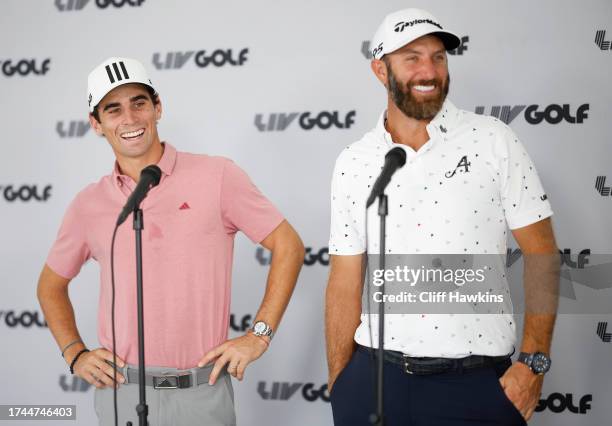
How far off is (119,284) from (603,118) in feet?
6.27

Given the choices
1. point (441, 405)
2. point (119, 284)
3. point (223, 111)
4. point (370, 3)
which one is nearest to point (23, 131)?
point (223, 111)

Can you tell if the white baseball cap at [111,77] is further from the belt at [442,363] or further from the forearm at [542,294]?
the forearm at [542,294]

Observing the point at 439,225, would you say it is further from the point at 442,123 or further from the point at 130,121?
the point at 130,121

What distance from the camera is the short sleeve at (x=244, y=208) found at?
6.34 feet

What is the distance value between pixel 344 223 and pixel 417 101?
1.28ft

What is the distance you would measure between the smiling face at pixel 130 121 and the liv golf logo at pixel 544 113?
A: 53.1 inches

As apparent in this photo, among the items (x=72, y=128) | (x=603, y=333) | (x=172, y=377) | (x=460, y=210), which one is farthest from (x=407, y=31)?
(x=72, y=128)

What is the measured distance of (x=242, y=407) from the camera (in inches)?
111

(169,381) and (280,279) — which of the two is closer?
(169,381)

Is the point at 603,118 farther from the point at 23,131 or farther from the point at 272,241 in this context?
the point at 23,131

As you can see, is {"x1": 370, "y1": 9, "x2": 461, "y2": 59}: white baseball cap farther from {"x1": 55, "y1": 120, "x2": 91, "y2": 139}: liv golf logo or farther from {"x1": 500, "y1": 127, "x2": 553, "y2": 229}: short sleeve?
{"x1": 55, "y1": 120, "x2": 91, "y2": 139}: liv golf logo

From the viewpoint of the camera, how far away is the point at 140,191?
1409 mm

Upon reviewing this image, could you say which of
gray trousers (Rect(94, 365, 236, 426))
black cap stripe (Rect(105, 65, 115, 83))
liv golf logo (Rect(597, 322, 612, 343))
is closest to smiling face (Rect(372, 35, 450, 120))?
black cap stripe (Rect(105, 65, 115, 83))

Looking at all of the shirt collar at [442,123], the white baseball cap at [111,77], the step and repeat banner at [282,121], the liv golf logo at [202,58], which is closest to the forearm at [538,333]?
the shirt collar at [442,123]
